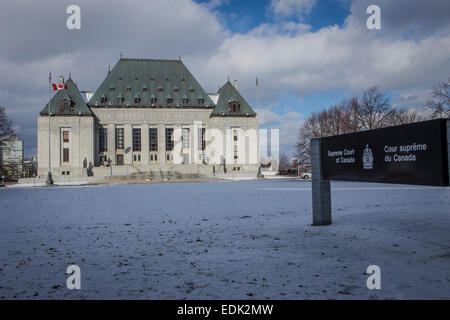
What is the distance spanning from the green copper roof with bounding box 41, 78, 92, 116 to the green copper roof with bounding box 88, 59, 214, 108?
195cm

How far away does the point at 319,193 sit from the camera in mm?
10289

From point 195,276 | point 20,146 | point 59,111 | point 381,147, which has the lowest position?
point 195,276

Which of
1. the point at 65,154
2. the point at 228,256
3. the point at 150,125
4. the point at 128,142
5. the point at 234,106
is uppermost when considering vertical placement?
the point at 234,106

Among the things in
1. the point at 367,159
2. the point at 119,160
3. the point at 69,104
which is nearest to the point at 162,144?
the point at 119,160

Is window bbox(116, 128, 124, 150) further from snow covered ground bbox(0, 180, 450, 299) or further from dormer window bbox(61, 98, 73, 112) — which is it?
snow covered ground bbox(0, 180, 450, 299)

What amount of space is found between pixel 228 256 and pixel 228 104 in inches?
2485

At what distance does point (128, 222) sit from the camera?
438 inches

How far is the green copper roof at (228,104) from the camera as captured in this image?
220ft

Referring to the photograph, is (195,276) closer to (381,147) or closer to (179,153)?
(381,147)

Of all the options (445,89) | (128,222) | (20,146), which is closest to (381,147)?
(128,222)

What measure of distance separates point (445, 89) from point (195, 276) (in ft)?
139

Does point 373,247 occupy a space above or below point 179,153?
below

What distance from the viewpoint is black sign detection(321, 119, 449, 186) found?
668 cm

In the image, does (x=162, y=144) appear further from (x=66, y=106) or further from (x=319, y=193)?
(x=319, y=193)
